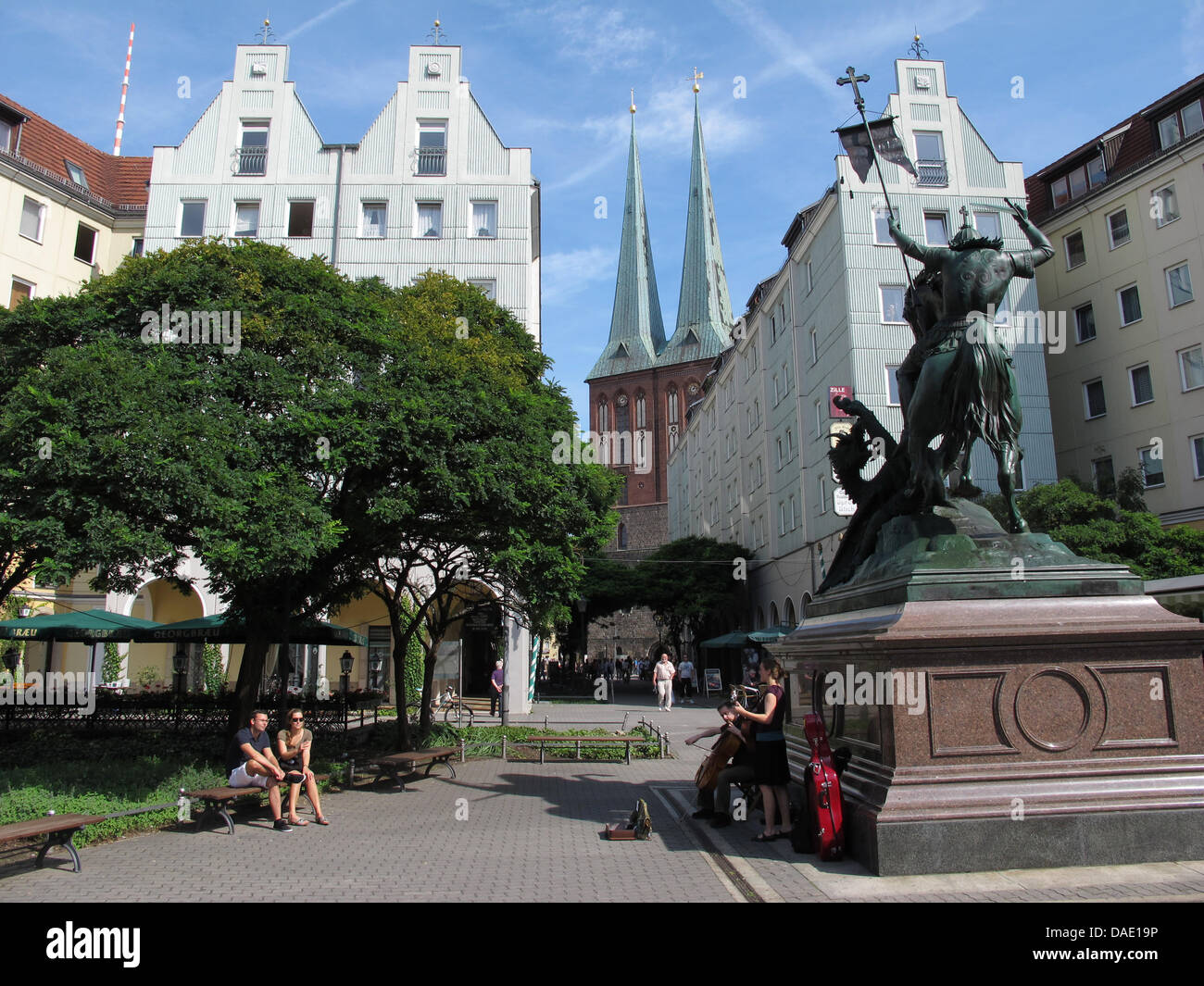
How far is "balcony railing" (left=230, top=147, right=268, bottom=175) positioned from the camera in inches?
1335

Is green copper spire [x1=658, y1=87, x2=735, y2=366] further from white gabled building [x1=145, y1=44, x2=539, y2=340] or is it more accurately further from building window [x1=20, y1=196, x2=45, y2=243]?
building window [x1=20, y1=196, x2=45, y2=243]

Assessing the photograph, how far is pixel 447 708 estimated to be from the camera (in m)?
25.8

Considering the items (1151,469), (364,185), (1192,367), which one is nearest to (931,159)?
(1192,367)

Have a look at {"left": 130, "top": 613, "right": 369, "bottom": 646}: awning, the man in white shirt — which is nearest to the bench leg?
{"left": 130, "top": 613, "right": 369, "bottom": 646}: awning

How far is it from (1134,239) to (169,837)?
36.1m

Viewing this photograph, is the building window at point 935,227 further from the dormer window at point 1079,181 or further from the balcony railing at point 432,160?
the balcony railing at point 432,160

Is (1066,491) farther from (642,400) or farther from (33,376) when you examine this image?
(642,400)

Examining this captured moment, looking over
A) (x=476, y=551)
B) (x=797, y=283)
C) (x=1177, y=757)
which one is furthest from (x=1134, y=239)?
(x=1177, y=757)

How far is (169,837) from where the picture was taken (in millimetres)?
9406

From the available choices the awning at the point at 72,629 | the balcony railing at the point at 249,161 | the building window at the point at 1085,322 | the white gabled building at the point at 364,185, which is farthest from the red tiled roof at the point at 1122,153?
the awning at the point at 72,629

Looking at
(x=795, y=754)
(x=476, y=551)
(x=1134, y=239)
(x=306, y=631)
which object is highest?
(x=1134, y=239)

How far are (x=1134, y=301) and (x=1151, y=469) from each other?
6598 mm

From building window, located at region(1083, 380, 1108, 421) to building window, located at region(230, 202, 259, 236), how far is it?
3294 centimetres

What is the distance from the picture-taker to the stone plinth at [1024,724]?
Result: 6621 mm
